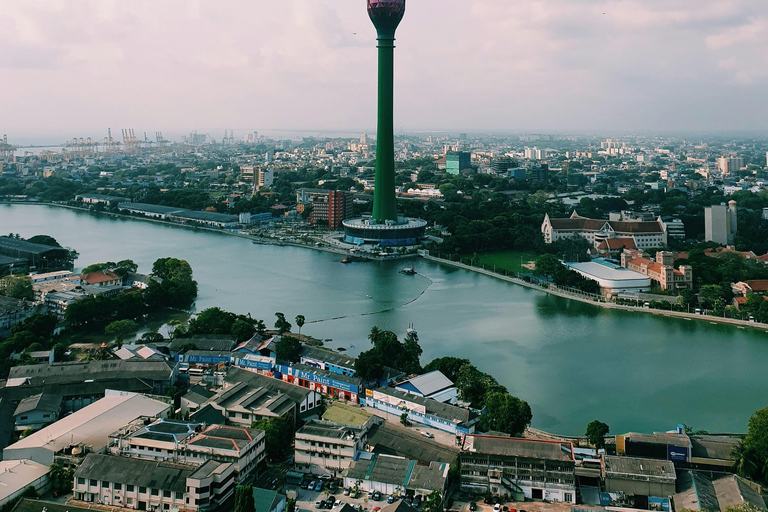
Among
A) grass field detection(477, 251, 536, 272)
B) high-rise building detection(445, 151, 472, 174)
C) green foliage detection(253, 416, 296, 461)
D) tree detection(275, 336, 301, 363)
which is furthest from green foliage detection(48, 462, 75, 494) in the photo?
high-rise building detection(445, 151, 472, 174)

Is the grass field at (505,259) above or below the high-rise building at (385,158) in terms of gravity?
below

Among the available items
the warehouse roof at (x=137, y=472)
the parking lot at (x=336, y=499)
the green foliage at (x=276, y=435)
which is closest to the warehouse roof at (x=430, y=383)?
the green foliage at (x=276, y=435)

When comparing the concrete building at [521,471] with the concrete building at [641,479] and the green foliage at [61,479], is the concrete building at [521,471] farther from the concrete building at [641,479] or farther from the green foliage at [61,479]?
the green foliage at [61,479]

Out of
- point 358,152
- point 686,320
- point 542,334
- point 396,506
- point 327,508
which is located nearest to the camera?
point 396,506

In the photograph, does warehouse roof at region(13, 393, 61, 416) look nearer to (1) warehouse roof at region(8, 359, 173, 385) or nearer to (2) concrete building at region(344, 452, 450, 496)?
(1) warehouse roof at region(8, 359, 173, 385)

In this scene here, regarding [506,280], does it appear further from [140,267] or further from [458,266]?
[140,267]

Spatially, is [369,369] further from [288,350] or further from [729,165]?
[729,165]

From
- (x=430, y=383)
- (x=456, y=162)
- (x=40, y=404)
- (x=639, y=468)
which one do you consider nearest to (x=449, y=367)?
(x=430, y=383)

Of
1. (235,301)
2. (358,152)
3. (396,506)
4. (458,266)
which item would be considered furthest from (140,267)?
(358,152)
